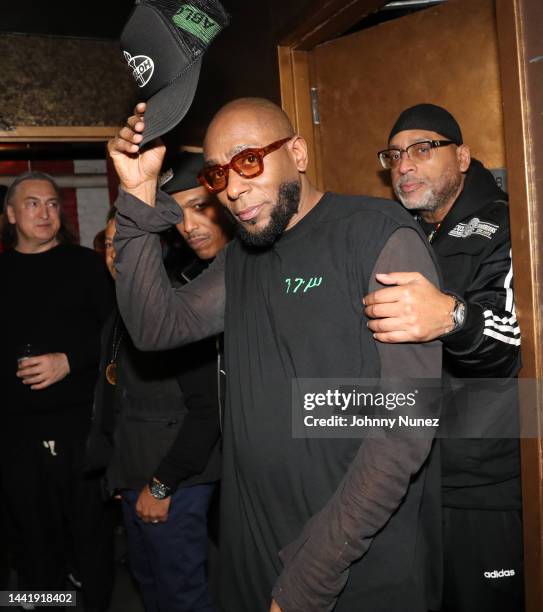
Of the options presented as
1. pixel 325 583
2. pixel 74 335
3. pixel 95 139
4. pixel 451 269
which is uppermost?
pixel 95 139

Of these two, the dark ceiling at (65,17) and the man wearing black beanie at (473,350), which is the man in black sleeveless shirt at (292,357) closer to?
the man wearing black beanie at (473,350)

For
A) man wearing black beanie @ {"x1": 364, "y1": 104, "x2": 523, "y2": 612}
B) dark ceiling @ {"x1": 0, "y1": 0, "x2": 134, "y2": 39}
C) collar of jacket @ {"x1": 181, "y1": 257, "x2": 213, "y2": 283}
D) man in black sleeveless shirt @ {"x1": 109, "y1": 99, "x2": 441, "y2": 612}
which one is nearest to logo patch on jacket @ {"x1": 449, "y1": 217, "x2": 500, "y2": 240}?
man wearing black beanie @ {"x1": 364, "y1": 104, "x2": 523, "y2": 612}

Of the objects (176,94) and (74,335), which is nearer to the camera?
(176,94)

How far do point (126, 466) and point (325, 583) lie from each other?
3.74 feet

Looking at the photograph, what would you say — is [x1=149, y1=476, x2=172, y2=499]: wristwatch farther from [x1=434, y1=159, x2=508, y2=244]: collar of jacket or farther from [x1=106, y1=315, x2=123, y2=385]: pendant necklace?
[x1=434, y1=159, x2=508, y2=244]: collar of jacket

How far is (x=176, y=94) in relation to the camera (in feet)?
4.86

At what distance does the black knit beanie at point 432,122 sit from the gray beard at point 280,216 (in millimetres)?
845

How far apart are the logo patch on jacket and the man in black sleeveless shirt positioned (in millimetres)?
544

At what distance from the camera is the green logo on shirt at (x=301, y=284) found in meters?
1.48

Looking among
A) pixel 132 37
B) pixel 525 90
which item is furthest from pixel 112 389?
pixel 525 90

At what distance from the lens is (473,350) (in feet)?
5.08

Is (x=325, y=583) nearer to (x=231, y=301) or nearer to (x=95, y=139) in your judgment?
(x=231, y=301)

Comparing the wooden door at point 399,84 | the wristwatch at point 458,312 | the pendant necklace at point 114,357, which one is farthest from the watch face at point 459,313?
the pendant necklace at point 114,357

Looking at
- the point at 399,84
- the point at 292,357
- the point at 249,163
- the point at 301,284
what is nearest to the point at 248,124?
the point at 249,163
